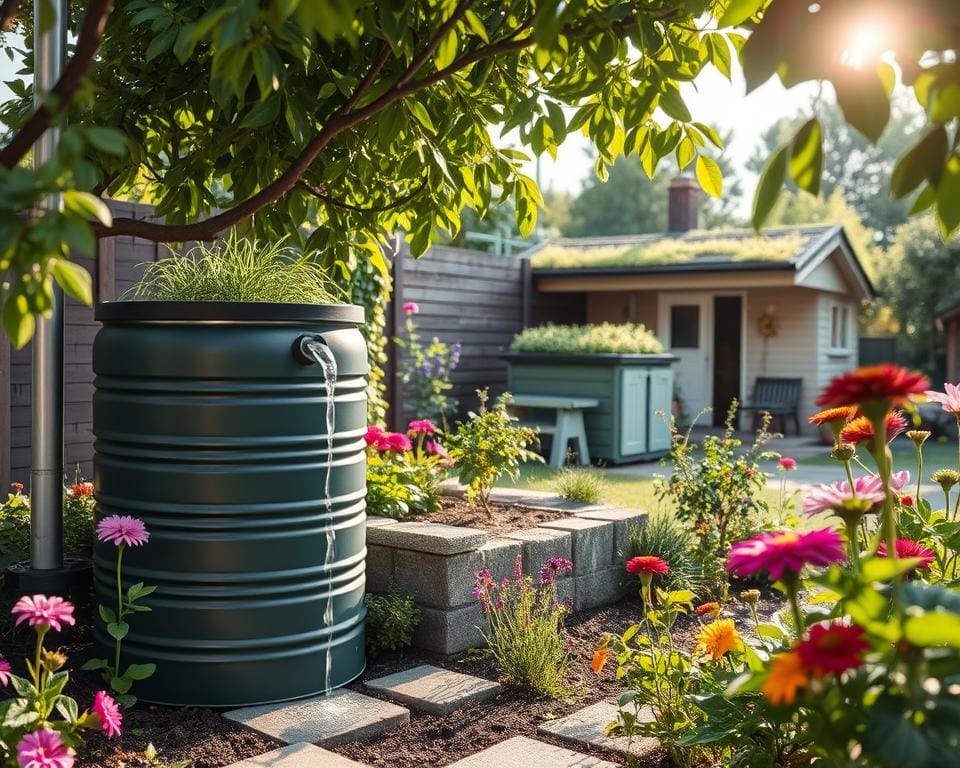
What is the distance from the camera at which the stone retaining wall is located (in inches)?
151

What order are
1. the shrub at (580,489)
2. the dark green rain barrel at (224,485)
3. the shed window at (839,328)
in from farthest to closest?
the shed window at (839,328), the shrub at (580,489), the dark green rain barrel at (224,485)

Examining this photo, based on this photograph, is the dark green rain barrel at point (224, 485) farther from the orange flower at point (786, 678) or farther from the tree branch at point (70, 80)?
the orange flower at point (786, 678)

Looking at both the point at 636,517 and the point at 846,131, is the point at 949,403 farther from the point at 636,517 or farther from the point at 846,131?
the point at 846,131

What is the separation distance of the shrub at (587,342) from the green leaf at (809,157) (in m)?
9.32

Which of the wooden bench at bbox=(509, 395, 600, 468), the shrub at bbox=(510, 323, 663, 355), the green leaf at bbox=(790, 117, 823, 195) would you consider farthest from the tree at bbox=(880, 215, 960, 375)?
the green leaf at bbox=(790, 117, 823, 195)

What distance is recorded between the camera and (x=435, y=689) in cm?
336

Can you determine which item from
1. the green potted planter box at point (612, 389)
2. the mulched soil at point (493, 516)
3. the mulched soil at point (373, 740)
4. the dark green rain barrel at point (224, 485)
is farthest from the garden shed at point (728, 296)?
the dark green rain barrel at point (224, 485)

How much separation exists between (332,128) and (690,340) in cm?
1338

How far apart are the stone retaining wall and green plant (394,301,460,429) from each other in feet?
19.2

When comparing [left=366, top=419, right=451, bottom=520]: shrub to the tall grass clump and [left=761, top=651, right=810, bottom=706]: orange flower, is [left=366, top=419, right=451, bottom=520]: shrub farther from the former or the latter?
[left=761, top=651, right=810, bottom=706]: orange flower

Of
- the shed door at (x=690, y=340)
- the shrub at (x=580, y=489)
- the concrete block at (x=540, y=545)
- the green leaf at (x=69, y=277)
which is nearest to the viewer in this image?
the green leaf at (x=69, y=277)

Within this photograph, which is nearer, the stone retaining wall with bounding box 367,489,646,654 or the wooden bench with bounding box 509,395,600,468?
the stone retaining wall with bounding box 367,489,646,654

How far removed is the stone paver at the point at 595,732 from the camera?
2821 mm

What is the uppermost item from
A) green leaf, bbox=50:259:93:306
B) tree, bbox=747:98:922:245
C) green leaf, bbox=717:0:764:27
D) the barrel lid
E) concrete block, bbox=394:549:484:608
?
tree, bbox=747:98:922:245
